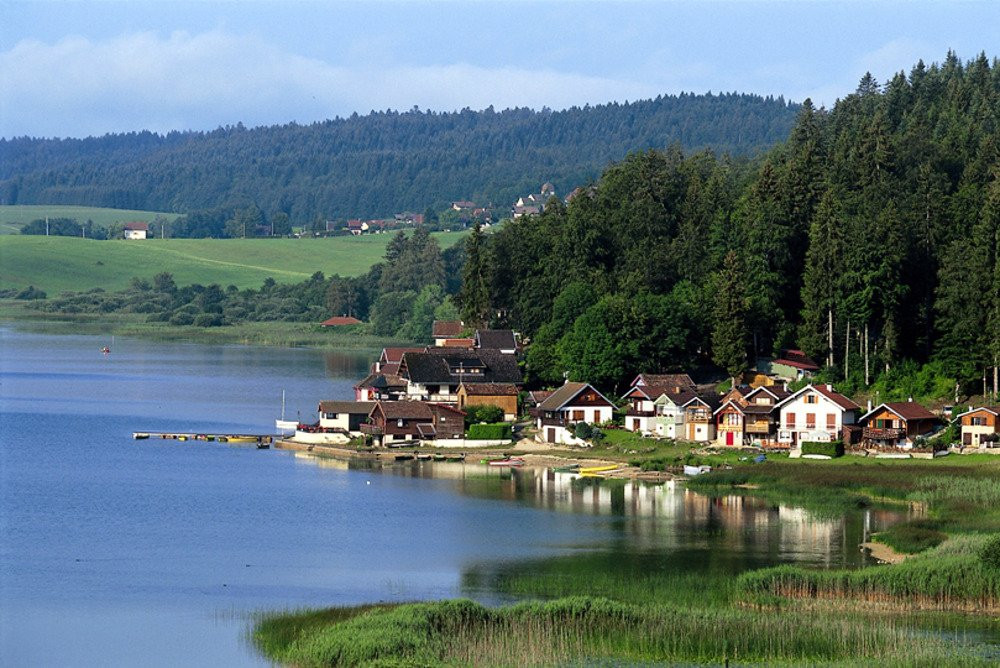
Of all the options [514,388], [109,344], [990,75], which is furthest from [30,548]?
[109,344]

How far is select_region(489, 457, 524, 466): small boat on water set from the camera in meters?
61.3

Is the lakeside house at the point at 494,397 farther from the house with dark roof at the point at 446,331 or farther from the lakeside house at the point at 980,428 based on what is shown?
the house with dark roof at the point at 446,331

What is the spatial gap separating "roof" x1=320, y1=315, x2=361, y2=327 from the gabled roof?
89695 mm

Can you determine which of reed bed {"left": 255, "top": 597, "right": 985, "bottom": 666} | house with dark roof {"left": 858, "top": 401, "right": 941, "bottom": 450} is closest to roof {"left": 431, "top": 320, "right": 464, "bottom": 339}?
house with dark roof {"left": 858, "top": 401, "right": 941, "bottom": 450}

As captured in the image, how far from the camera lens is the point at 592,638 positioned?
3100cm

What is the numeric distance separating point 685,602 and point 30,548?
713 inches

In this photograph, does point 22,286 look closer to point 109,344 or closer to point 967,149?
point 109,344

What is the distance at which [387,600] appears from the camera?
35.9 m

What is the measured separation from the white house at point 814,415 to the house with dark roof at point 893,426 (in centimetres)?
88

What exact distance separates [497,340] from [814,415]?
23.2m

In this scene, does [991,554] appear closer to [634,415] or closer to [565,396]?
[634,415]

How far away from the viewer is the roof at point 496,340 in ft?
261

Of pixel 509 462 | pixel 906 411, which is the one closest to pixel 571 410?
pixel 509 462

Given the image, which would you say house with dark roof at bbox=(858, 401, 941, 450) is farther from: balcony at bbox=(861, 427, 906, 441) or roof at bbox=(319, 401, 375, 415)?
roof at bbox=(319, 401, 375, 415)
